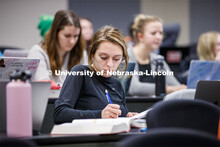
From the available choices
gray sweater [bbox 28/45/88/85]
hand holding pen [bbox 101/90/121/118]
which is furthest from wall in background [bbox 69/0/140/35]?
hand holding pen [bbox 101/90/121/118]

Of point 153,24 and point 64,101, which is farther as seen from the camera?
point 153,24

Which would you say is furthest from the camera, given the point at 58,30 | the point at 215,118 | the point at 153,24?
the point at 153,24

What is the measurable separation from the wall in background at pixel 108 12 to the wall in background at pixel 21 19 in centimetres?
58

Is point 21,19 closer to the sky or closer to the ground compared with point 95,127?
closer to the sky

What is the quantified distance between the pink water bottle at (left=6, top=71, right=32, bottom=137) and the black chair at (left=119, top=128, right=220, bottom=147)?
0.52m

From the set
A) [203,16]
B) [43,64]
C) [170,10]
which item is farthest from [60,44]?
[203,16]

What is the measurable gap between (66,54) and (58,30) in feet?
0.67

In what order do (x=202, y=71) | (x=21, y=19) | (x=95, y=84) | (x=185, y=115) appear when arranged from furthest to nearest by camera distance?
1. (x=21, y=19)
2. (x=202, y=71)
3. (x=95, y=84)
4. (x=185, y=115)

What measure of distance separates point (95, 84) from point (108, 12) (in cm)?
492

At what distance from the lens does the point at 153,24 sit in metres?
3.46

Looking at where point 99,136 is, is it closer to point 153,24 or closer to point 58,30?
point 58,30

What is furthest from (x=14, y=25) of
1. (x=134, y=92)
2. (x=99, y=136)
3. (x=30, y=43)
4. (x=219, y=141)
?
(x=219, y=141)

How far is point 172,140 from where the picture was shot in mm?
941

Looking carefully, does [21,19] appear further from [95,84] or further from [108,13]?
[95,84]
